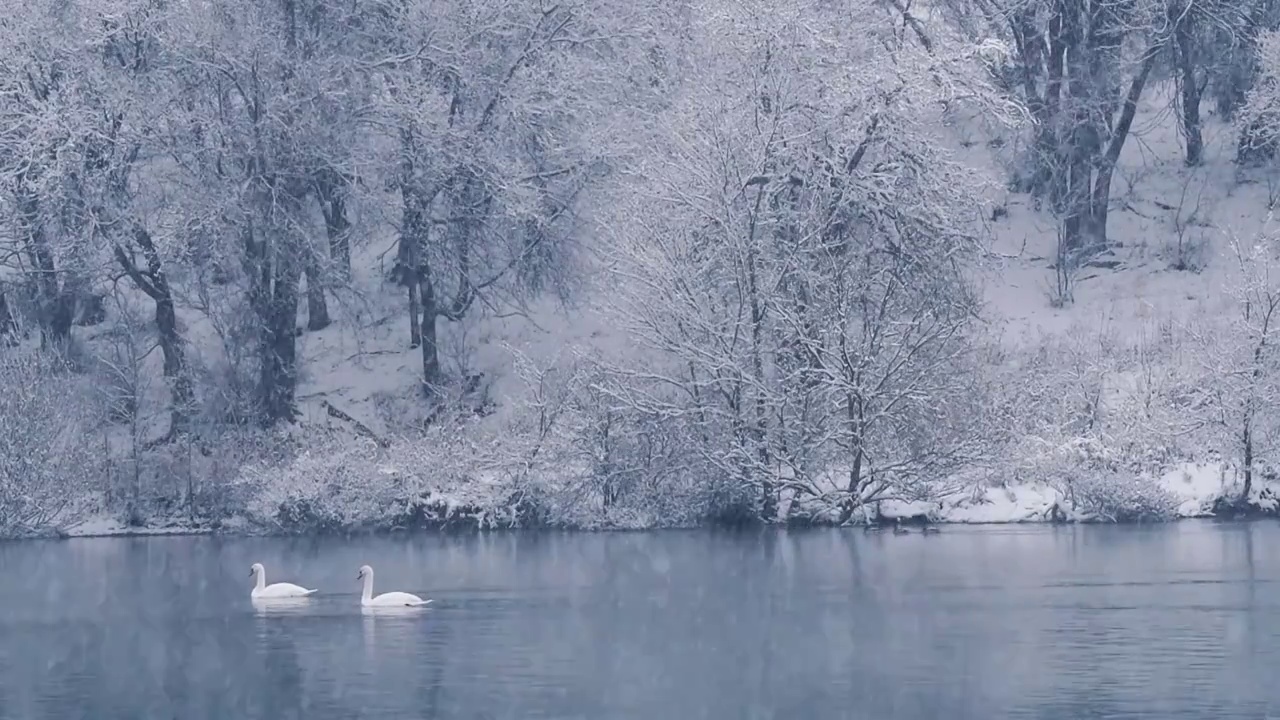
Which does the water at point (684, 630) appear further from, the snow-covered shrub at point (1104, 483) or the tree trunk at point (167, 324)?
the tree trunk at point (167, 324)

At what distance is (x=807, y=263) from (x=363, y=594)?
10897 millimetres

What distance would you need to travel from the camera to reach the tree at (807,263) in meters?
30.6

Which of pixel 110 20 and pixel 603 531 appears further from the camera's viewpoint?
pixel 110 20

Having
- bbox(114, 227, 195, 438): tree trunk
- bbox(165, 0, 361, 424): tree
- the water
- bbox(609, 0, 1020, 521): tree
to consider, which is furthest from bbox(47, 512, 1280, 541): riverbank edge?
bbox(165, 0, 361, 424): tree

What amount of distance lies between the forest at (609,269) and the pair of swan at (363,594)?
793cm

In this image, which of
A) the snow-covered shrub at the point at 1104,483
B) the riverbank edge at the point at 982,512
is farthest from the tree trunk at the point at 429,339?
the snow-covered shrub at the point at 1104,483

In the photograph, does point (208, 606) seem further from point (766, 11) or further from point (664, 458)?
point (766, 11)

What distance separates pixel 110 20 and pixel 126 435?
7158 millimetres

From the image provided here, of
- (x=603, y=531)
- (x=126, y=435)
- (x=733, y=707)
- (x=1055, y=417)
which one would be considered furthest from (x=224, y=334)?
(x=733, y=707)

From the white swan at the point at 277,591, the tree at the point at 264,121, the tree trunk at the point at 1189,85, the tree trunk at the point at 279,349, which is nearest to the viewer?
the white swan at the point at 277,591

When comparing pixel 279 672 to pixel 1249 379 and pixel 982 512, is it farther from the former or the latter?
pixel 1249 379

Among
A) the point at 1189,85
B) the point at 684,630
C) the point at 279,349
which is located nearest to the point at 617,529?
the point at 279,349

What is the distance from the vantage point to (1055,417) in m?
31.8

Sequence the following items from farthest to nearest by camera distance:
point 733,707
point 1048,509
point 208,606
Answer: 1. point 1048,509
2. point 208,606
3. point 733,707
